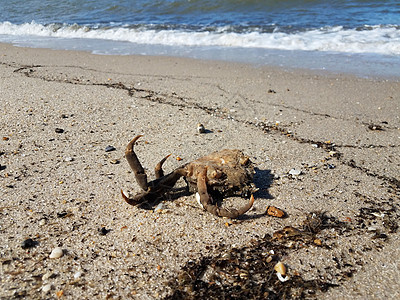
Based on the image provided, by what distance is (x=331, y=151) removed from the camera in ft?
11.3

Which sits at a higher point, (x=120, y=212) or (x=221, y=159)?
(x=221, y=159)

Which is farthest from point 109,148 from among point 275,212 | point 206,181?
point 275,212

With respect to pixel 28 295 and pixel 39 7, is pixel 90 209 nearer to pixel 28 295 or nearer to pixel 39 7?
pixel 28 295

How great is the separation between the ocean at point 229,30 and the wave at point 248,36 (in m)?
0.02

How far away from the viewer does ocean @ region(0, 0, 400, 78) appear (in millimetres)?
7445

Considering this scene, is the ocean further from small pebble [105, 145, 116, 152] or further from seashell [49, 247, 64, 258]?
seashell [49, 247, 64, 258]

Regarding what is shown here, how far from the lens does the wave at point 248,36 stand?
794 cm

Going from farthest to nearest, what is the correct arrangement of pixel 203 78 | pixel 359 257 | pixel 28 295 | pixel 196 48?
pixel 196 48 → pixel 203 78 → pixel 359 257 → pixel 28 295

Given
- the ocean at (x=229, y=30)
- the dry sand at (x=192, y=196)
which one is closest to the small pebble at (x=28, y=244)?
the dry sand at (x=192, y=196)

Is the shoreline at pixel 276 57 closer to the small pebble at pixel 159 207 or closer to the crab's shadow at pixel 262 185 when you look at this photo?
the crab's shadow at pixel 262 185

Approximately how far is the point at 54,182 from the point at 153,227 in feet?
3.44

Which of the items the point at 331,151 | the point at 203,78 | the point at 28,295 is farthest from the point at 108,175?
the point at 203,78

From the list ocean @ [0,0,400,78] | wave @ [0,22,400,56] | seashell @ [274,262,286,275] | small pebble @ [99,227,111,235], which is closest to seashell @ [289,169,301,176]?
seashell @ [274,262,286,275]

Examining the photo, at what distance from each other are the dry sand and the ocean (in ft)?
7.46
